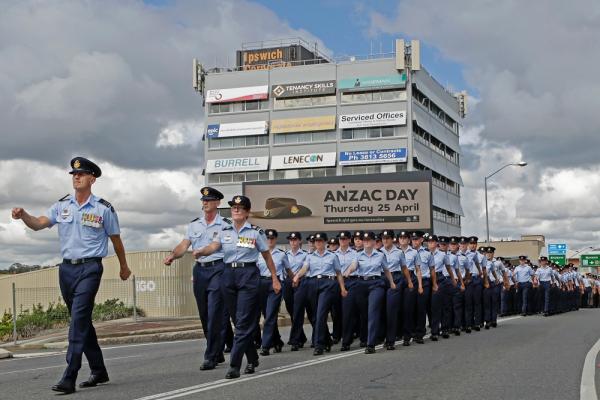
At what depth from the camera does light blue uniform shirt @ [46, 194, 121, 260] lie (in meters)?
8.59

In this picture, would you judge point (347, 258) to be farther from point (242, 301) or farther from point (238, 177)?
point (238, 177)

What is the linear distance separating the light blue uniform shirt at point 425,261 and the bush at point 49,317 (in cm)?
1020

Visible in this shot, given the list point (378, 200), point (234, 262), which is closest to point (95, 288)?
point (234, 262)

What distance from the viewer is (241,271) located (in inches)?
384

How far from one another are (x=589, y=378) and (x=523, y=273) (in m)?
21.2

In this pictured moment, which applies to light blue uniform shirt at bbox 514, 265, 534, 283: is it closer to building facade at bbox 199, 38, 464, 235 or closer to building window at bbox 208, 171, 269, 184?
building facade at bbox 199, 38, 464, 235

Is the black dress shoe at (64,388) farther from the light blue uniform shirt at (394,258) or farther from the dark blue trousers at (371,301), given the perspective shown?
the light blue uniform shirt at (394,258)

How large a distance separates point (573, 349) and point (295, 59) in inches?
3205

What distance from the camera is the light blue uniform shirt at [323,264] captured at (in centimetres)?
1347

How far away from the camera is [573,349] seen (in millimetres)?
13336

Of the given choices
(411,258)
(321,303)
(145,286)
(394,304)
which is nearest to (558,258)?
(145,286)

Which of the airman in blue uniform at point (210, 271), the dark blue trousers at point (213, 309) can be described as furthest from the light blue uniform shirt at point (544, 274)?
the dark blue trousers at point (213, 309)

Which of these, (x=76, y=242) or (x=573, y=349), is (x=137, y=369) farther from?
(x=573, y=349)

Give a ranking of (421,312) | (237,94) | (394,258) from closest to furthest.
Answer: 1. (394,258)
2. (421,312)
3. (237,94)
